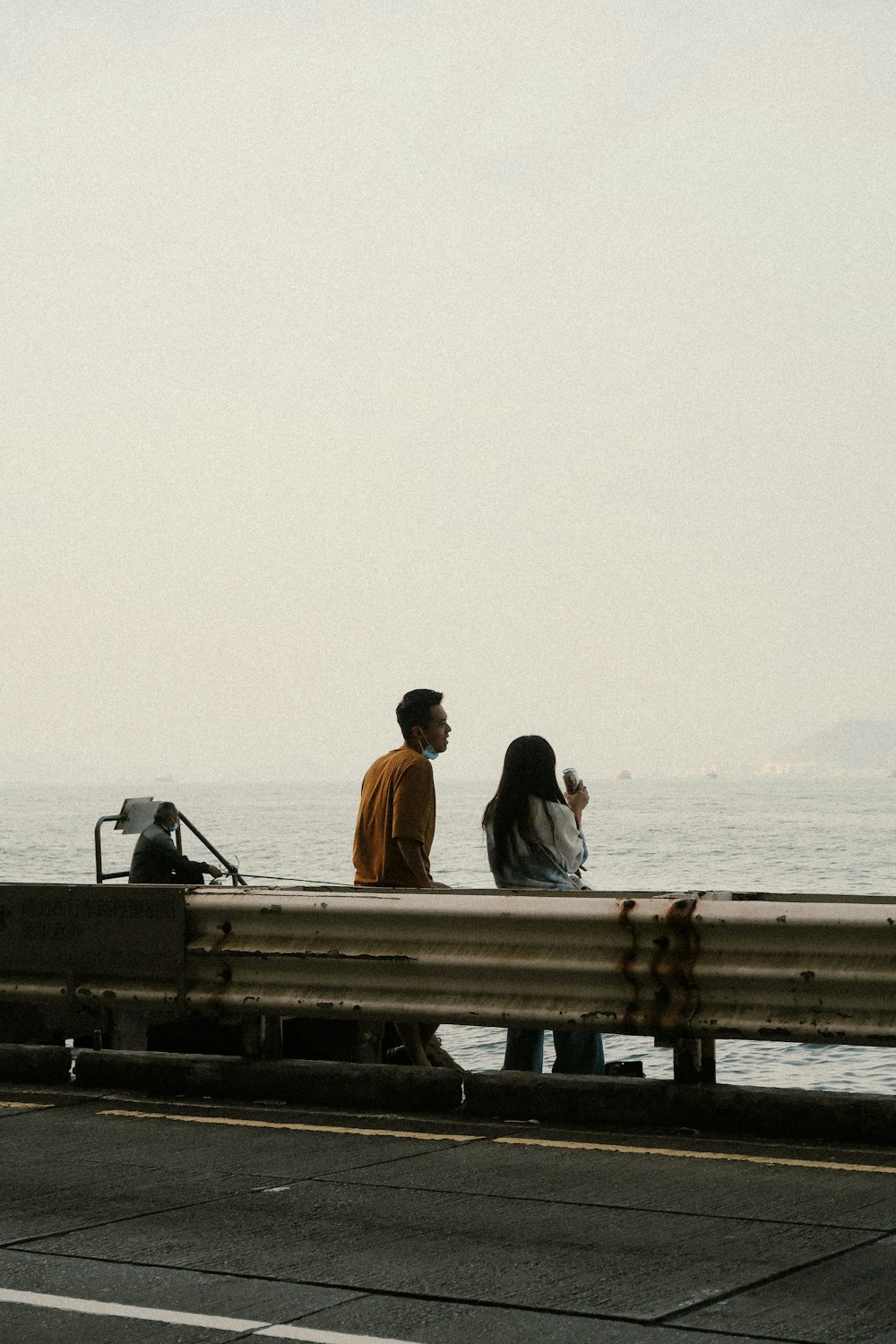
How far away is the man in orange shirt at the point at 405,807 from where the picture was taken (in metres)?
8.71

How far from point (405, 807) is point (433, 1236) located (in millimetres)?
Answer: 3243

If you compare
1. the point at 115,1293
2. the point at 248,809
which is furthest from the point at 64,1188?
the point at 248,809

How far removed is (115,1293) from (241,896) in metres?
3.31

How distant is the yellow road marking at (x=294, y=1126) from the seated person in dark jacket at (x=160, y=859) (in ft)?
14.7

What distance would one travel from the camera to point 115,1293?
5066 millimetres

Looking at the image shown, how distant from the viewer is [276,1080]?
8.20m

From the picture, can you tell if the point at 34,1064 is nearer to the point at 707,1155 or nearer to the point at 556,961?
the point at 556,961

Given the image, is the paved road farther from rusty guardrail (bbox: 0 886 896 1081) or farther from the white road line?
rusty guardrail (bbox: 0 886 896 1081)

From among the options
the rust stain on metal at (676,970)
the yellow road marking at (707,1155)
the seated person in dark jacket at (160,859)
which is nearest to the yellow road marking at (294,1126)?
the yellow road marking at (707,1155)

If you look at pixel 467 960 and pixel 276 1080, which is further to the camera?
pixel 276 1080

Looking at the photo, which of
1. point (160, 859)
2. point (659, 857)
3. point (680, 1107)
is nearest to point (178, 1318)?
point (680, 1107)

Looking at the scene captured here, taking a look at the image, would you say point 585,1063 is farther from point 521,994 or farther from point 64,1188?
point 64,1188

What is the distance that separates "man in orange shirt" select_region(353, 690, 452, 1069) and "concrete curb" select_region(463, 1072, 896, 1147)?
0.93 meters

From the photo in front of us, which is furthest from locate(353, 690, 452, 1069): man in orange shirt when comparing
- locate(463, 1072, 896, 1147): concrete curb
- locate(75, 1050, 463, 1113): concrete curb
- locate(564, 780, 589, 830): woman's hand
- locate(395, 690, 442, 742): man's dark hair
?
locate(564, 780, 589, 830): woman's hand
